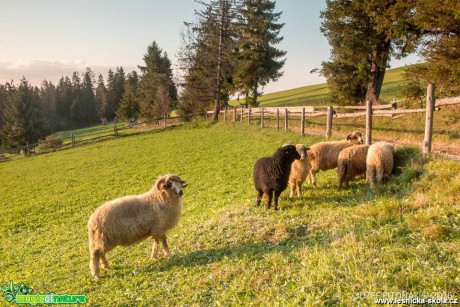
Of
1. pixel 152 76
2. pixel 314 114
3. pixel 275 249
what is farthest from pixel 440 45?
pixel 152 76

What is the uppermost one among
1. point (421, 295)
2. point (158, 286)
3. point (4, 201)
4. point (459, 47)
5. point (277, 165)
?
point (459, 47)

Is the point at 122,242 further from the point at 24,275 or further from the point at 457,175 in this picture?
the point at 457,175

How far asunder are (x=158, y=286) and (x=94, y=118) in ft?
305

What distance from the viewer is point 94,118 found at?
293 ft

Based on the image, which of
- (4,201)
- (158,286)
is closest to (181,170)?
(4,201)

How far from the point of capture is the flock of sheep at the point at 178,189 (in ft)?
20.6

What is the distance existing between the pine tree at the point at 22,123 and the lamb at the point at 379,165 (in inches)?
2304

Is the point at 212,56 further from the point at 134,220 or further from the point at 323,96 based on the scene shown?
the point at 134,220

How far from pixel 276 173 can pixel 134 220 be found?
3631 millimetres

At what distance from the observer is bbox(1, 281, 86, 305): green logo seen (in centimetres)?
557

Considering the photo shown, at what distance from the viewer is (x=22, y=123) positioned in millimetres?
53219

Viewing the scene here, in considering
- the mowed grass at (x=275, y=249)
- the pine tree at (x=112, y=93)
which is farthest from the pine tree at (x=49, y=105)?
the mowed grass at (x=275, y=249)

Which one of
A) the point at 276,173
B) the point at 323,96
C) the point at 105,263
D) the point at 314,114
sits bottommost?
the point at 105,263

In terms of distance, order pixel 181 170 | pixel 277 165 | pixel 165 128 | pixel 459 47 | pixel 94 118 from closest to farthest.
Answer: pixel 277 165
pixel 459 47
pixel 181 170
pixel 165 128
pixel 94 118
